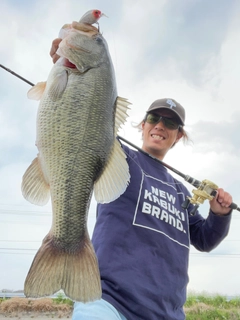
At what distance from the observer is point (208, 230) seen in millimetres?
3355

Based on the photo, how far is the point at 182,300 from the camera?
8.93 feet

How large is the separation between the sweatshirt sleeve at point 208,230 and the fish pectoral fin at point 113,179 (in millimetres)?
1690

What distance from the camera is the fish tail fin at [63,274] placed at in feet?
5.44

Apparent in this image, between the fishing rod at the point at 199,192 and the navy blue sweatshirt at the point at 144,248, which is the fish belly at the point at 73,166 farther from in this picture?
the fishing rod at the point at 199,192

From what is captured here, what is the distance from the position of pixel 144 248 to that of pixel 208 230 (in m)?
1.05

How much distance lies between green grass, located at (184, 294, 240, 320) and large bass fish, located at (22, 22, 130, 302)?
927 cm

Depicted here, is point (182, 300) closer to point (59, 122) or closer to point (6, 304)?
point (59, 122)

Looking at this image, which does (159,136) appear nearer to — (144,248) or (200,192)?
(200,192)

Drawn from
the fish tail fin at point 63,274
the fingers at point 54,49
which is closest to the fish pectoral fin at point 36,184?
the fish tail fin at point 63,274

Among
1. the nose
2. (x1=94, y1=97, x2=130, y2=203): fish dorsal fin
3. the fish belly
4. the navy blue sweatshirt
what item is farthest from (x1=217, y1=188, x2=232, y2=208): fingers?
the fish belly

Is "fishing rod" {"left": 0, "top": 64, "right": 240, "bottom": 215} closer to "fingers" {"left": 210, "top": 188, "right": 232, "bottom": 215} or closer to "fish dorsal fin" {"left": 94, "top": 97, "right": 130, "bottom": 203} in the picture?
"fingers" {"left": 210, "top": 188, "right": 232, "bottom": 215}

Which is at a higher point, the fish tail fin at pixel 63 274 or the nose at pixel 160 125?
the nose at pixel 160 125

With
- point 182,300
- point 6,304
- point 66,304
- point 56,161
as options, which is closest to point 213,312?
point 66,304

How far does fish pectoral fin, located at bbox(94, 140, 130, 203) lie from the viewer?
1.87 metres
